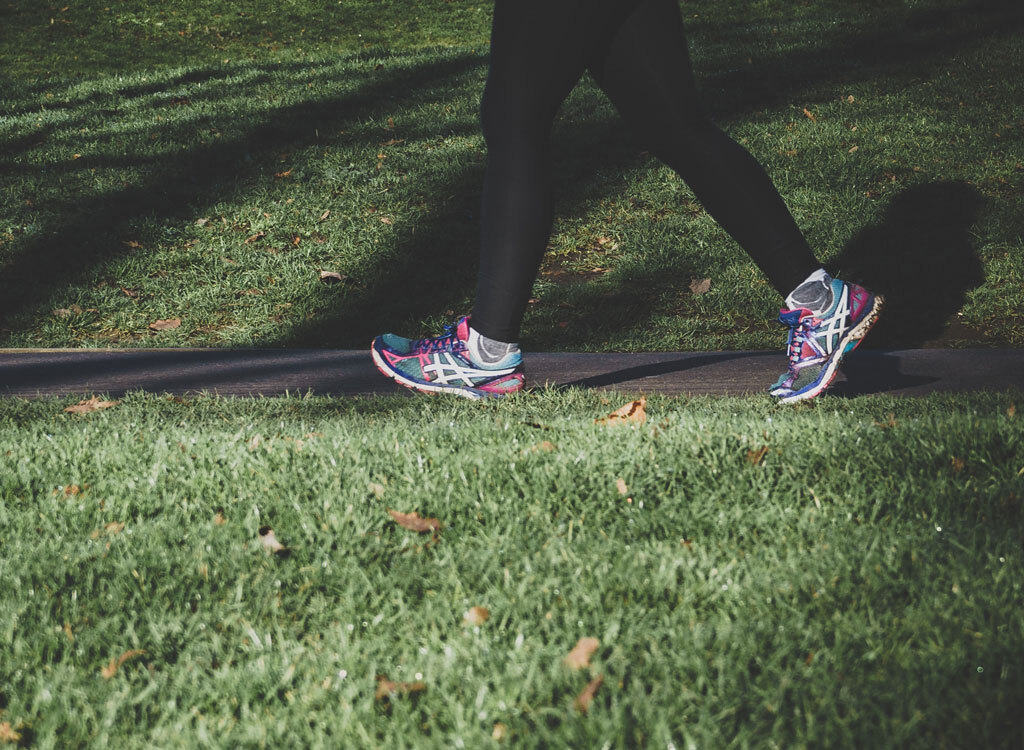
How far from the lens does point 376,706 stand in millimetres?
1499

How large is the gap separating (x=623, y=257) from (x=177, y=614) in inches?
177

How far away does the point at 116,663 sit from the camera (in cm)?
162

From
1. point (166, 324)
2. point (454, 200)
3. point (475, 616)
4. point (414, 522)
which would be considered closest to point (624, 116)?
point (414, 522)

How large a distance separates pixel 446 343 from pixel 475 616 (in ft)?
5.04

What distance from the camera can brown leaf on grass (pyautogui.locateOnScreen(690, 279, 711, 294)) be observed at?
542 cm

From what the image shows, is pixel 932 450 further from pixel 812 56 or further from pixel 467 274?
pixel 812 56

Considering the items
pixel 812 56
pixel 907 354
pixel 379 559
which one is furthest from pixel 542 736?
pixel 812 56

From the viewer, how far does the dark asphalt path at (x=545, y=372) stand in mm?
3609

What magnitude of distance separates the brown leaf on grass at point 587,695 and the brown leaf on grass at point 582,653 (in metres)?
0.05

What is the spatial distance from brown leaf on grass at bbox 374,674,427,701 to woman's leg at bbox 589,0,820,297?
1.82 m

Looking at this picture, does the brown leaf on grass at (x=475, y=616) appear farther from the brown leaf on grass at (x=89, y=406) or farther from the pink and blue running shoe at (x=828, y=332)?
the brown leaf on grass at (x=89, y=406)

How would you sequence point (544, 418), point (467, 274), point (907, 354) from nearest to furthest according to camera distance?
point (544, 418)
point (907, 354)
point (467, 274)

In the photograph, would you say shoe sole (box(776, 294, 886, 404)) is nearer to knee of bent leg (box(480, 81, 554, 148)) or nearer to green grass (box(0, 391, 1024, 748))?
green grass (box(0, 391, 1024, 748))

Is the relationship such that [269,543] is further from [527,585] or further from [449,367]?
[449,367]
